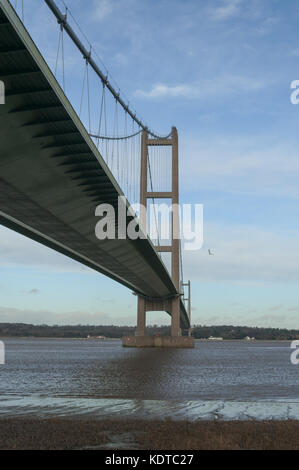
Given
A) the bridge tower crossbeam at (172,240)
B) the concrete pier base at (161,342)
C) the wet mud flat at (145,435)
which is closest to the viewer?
the wet mud flat at (145,435)

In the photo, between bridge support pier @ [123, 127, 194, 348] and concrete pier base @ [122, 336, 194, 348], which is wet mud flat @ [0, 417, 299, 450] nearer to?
bridge support pier @ [123, 127, 194, 348]

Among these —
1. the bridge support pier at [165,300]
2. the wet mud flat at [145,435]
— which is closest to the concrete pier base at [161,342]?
the bridge support pier at [165,300]

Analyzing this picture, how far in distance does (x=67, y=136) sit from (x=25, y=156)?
2.02 metres

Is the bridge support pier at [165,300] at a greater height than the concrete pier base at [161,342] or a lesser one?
greater

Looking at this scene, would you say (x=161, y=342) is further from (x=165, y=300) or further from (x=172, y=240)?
(x=172, y=240)

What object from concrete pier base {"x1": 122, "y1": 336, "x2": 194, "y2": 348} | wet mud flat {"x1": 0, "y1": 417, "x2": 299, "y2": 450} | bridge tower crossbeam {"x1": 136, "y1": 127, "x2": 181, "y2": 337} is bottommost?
concrete pier base {"x1": 122, "y1": 336, "x2": 194, "y2": 348}

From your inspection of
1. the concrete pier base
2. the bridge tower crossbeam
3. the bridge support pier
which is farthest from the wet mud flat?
the concrete pier base

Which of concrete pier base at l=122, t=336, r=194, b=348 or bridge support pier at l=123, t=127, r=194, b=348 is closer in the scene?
bridge support pier at l=123, t=127, r=194, b=348

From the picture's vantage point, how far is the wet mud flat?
9.79m

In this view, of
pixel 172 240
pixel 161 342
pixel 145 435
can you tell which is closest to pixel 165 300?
pixel 161 342

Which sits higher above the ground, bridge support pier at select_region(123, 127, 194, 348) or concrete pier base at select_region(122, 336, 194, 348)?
bridge support pier at select_region(123, 127, 194, 348)

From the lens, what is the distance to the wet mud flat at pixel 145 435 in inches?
385

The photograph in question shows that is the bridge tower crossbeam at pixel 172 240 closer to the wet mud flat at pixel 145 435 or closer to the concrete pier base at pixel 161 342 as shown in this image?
the concrete pier base at pixel 161 342
